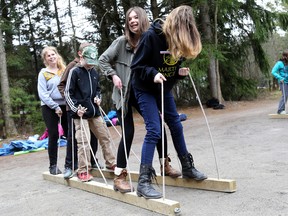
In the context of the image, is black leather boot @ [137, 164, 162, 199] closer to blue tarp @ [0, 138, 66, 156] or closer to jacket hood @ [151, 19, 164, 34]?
jacket hood @ [151, 19, 164, 34]

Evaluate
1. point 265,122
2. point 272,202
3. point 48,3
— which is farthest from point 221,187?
point 48,3

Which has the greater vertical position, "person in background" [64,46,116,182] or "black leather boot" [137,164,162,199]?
"person in background" [64,46,116,182]

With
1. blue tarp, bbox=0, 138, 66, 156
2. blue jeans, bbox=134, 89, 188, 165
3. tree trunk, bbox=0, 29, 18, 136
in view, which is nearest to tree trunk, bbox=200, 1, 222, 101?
tree trunk, bbox=0, 29, 18, 136

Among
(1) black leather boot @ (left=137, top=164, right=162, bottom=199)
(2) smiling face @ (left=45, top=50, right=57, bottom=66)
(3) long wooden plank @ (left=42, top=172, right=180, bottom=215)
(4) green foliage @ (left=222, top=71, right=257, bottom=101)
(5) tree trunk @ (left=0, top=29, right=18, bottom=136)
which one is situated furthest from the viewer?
(4) green foliage @ (left=222, top=71, right=257, bottom=101)

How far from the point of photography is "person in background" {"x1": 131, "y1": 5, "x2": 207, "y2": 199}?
3.10m

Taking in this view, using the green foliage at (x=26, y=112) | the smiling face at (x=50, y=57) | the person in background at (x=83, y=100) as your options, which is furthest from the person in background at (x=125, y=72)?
the green foliage at (x=26, y=112)

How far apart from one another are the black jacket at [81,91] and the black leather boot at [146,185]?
4.86 ft

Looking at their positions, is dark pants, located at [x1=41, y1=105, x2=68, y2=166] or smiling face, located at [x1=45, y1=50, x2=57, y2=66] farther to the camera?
smiling face, located at [x1=45, y1=50, x2=57, y2=66]

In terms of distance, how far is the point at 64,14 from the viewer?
1944 cm

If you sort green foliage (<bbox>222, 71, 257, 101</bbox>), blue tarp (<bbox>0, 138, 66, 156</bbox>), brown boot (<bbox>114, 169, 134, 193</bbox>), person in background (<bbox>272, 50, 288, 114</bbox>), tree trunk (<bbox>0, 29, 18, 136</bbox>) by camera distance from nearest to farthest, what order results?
1. brown boot (<bbox>114, 169, 134, 193</bbox>)
2. blue tarp (<bbox>0, 138, 66, 156</bbox>)
3. person in background (<bbox>272, 50, 288, 114</bbox>)
4. tree trunk (<bbox>0, 29, 18, 136</bbox>)
5. green foliage (<bbox>222, 71, 257, 101</bbox>)

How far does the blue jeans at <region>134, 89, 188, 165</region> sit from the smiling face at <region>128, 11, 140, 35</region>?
0.67 metres

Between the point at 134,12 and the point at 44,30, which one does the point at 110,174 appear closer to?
the point at 134,12

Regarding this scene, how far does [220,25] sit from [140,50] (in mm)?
14378

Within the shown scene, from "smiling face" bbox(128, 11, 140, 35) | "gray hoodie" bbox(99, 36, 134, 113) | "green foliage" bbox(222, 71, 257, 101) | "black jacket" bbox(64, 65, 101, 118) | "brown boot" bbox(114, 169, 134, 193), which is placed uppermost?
"smiling face" bbox(128, 11, 140, 35)
